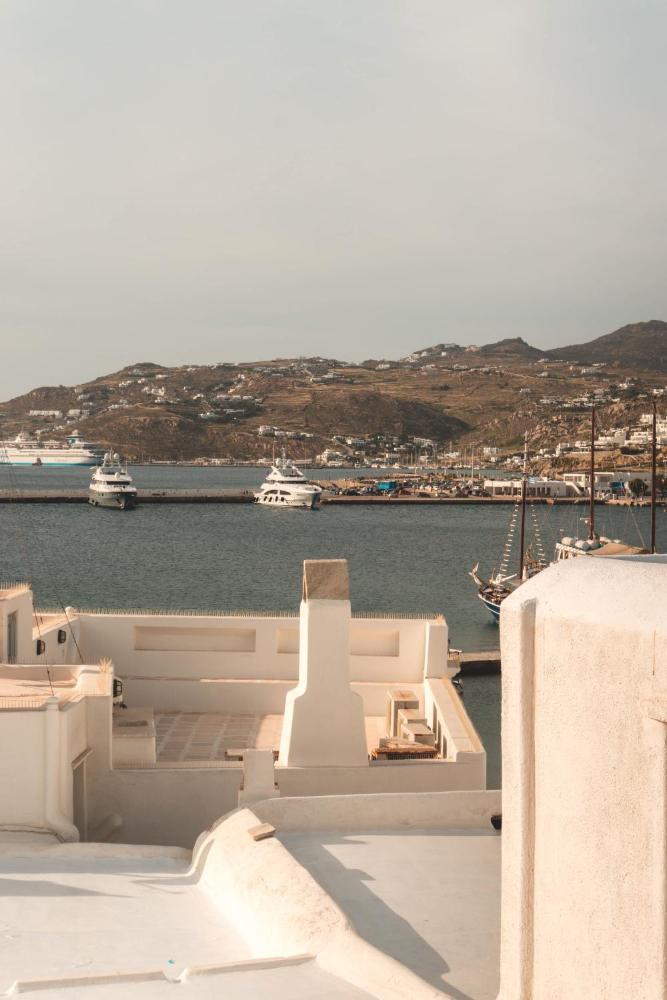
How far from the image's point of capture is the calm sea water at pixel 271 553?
1503 inches

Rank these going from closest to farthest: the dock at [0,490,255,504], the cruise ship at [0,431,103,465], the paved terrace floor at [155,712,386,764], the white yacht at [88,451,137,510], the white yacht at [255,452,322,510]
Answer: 1. the paved terrace floor at [155,712,386,764]
2. the white yacht at [88,451,137,510]
3. the white yacht at [255,452,322,510]
4. the dock at [0,490,255,504]
5. the cruise ship at [0,431,103,465]

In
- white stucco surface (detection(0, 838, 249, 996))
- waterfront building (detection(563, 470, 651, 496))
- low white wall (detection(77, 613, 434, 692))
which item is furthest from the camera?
waterfront building (detection(563, 470, 651, 496))

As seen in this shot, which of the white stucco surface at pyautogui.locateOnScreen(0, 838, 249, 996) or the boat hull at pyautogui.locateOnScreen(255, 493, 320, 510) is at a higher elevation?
the white stucco surface at pyautogui.locateOnScreen(0, 838, 249, 996)

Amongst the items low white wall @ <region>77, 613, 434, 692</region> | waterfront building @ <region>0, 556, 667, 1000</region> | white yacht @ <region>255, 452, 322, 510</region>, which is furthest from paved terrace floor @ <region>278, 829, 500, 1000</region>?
white yacht @ <region>255, 452, 322, 510</region>

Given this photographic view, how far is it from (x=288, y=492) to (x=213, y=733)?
7590 cm

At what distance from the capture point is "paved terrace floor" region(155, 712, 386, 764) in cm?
941

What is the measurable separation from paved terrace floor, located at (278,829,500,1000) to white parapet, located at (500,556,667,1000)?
109cm

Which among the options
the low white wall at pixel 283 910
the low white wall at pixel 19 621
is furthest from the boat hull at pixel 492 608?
the low white wall at pixel 283 910

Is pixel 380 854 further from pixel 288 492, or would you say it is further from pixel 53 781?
pixel 288 492

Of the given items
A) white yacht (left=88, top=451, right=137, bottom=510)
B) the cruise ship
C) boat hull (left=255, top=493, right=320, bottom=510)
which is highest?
the cruise ship

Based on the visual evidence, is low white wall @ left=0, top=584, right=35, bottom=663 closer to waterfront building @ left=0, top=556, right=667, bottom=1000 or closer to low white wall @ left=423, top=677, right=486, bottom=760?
waterfront building @ left=0, top=556, right=667, bottom=1000

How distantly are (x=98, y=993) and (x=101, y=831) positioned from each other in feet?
13.0

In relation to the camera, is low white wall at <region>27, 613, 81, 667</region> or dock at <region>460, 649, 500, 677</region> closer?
low white wall at <region>27, 613, 81, 667</region>

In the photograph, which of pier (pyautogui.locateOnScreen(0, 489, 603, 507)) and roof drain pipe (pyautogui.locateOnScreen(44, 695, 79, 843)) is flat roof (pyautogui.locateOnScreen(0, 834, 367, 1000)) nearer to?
roof drain pipe (pyautogui.locateOnScreen(44, 695, 79, 843))
